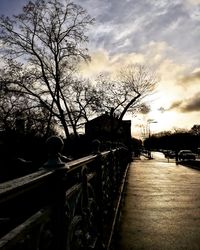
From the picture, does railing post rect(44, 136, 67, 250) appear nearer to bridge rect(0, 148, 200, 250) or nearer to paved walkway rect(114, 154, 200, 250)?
bridge rect(0, 148, 200, 250)

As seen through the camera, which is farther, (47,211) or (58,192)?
(58,192)

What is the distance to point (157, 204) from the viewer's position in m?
8.38

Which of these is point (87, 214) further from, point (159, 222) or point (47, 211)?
point (159, 222)

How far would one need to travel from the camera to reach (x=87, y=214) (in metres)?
3.53

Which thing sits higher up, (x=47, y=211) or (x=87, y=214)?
(x=47, y=211)

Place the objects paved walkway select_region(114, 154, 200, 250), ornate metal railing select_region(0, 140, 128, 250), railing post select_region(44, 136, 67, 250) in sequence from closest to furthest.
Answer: ornate metal railing select_region(0, 140, 128, 250) → railing post select_region(44, 136, 67, 250) → paved walkway select_region(114, 154, 200, 250)

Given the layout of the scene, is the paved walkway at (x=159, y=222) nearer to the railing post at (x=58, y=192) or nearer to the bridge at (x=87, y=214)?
the bridge at (x=87, y=214)

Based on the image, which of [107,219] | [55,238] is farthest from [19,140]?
[55,238]

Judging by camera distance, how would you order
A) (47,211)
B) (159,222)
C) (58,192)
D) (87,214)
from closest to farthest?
(47,211) < (58,192) < (87,214) < (159,222)

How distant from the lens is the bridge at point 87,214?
172cm

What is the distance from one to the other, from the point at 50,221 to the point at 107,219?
12.9 ft

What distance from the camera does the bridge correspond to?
1.72 m

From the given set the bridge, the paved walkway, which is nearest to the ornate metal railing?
the bridge

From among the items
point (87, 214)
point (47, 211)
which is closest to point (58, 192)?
point (47, 211)
